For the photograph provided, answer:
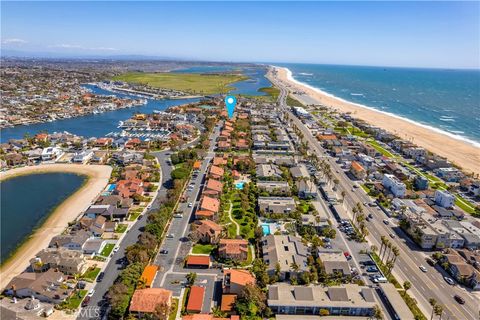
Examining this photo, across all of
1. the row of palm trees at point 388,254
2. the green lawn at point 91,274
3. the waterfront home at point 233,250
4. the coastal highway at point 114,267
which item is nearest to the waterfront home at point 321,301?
the row of palm trees at point 388,254

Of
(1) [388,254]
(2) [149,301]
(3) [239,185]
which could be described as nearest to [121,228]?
(2) [149,301]

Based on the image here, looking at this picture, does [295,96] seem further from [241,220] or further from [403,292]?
[403,292]

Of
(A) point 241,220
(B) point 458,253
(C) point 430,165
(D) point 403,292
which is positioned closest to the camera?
(D) point 403,292

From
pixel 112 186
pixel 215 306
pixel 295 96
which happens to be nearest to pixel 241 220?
pixel 215 306

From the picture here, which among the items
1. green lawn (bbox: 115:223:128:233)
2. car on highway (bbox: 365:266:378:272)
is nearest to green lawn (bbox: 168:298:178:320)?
green lawn (bbox: 115:223:128:233)

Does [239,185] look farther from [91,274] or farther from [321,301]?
[321,301]

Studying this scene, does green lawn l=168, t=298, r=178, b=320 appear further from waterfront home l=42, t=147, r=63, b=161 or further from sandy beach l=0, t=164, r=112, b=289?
waterfront home l=42, t=147, r=63, b=161

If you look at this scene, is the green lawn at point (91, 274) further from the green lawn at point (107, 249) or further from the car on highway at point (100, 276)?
the green lawn at point (107, 249)

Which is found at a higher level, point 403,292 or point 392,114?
point 392,114
